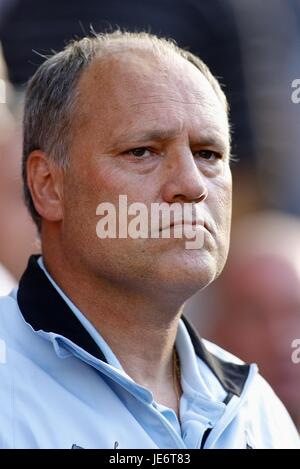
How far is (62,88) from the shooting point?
5.27 ft

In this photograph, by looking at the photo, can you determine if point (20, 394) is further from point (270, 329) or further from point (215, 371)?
point (270, 329)

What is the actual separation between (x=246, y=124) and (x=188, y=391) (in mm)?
999

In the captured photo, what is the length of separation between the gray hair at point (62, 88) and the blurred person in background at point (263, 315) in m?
0.63

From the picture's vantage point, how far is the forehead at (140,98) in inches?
60.6

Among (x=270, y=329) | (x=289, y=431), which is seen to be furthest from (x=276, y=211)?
(x=289, y=431)

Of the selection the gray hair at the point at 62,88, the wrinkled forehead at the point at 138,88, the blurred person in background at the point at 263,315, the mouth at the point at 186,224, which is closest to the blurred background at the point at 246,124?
the blurred person in background at the point at 263,315

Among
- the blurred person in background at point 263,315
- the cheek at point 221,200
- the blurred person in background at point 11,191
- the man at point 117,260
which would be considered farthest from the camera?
the blurred person in background at point 263,315

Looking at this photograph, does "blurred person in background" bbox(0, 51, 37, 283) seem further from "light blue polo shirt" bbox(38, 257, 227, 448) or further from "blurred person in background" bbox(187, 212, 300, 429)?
"blurred person in background" bbox(187, 212, 300, 429)

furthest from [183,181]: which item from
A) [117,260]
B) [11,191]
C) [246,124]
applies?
[246,124]

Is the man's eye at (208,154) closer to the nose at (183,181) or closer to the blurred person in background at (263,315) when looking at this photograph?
the nose at (183,181)

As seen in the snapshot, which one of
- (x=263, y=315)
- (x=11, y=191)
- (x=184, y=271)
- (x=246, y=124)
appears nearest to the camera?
(x=184, y=271)

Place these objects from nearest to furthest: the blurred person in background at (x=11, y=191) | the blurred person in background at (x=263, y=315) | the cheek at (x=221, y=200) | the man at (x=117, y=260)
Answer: the man at (x=117, y=260), the cheek at (x=221, y=200), the blurred person in background at (x=11, y=191), the blurred person in background at (x=263, y=315)

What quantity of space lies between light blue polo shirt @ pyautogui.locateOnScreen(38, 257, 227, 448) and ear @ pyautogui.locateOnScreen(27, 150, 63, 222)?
10 centimetres

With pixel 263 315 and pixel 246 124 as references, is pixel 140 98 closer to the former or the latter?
pixel 263 315
